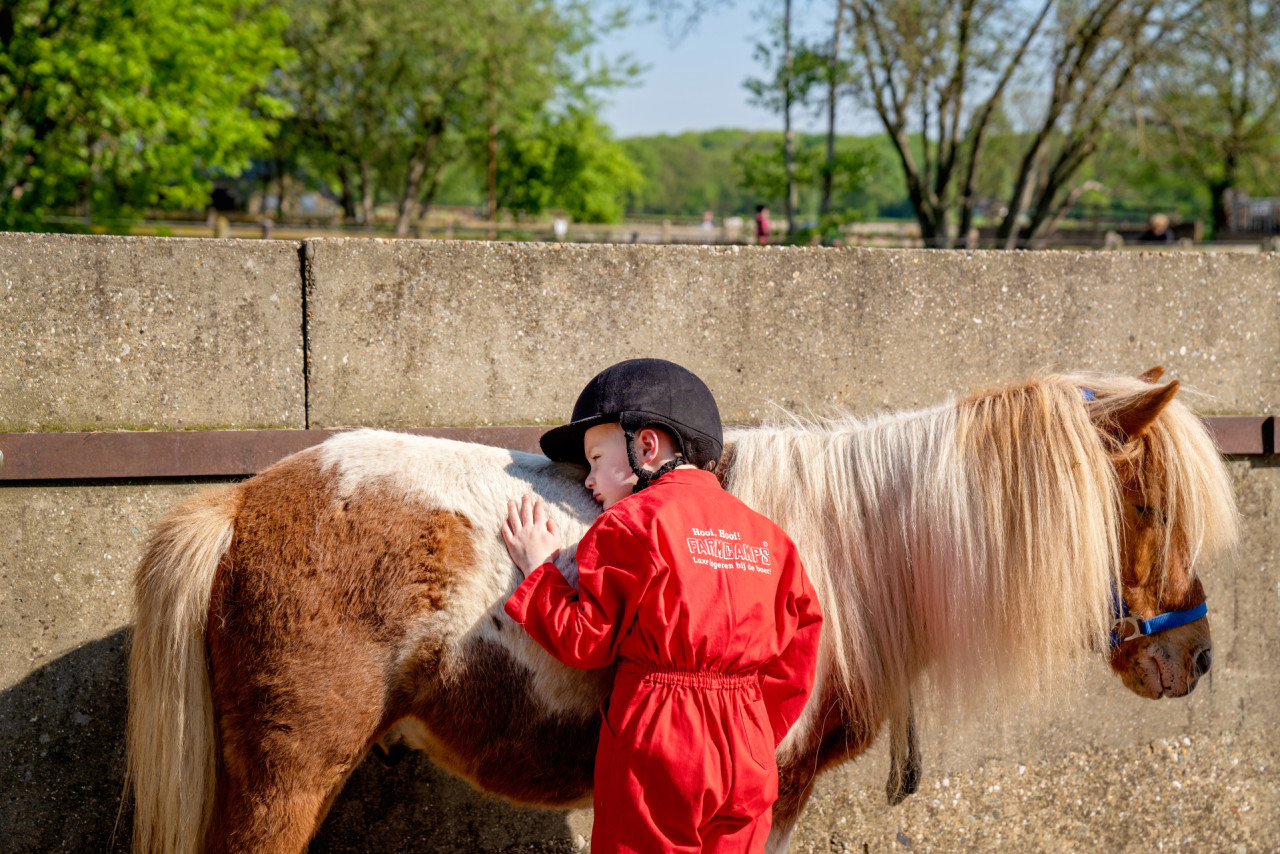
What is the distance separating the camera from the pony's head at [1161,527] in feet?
6.72

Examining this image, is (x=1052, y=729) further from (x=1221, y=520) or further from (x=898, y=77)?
(x=898, y=77)

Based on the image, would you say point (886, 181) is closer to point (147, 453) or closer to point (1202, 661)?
point (1202, 661)

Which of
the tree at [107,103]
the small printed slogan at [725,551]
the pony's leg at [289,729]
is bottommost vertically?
the pony's leg at [289,729]

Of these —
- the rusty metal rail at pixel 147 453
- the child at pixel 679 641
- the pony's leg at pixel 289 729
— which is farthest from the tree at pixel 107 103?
the child at pixel 679 641

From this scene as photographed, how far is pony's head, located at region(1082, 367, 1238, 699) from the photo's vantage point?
6.72 ft

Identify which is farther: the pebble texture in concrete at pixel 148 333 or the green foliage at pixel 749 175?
the green foliage at pixel 749 175

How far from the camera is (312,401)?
Answer: 110 inches

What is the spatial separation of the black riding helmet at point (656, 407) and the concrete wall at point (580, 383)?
1017 millimetres

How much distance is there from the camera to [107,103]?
10211 mm

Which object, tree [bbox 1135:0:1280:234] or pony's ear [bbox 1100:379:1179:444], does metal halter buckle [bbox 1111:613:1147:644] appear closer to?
pony's ear [bbox 1100:379:1179:444]

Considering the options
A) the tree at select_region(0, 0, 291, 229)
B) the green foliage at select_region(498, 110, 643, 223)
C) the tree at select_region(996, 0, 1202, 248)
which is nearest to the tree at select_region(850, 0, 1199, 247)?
the tree at select_region(996, 0, 1202, 248)

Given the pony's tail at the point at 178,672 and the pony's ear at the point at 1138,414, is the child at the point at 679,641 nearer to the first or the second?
the pony's tail at the point at 178,672

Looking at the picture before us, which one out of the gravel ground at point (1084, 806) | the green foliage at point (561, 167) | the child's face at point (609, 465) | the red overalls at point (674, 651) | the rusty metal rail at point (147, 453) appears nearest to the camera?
the red overalls at point (674, 651)

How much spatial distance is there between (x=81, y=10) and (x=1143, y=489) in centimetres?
1289
